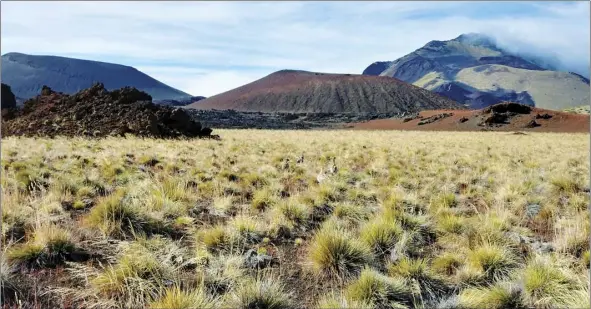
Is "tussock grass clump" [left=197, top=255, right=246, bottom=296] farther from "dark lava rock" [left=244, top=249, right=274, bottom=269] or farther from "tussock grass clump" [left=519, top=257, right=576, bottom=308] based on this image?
"tussock grass clump" [left=519, top=257, right=576, bottom=308]

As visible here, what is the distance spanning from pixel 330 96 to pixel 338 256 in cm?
12122

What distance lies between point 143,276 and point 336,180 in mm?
6062

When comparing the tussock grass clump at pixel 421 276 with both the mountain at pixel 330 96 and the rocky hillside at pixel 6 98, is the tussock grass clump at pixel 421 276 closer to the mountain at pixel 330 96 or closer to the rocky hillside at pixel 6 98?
the rocky hillside at pixel 6 98

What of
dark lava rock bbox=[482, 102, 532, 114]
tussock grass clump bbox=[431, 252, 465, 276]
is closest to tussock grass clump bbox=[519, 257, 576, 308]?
→ tussock grass clump bbox=[431, 252, 465, 276]

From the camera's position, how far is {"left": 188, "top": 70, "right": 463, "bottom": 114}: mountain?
11731 cm

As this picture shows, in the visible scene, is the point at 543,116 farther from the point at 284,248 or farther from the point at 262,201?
the point at 284,248

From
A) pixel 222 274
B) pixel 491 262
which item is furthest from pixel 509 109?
pixel 222 274

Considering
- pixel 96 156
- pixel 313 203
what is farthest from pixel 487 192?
pixel 96 156

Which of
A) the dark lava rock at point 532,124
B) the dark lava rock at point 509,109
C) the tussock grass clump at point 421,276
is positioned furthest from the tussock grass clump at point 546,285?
the dark lava rock at point 509,109

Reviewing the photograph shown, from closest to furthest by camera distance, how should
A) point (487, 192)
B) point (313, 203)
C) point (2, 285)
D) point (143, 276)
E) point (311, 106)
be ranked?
point (2, 285)
point (143, 276)
point (313, 203)
point (487, 192)
point (311, 106)

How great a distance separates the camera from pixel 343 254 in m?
4.23

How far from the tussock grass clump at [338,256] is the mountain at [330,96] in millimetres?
109058

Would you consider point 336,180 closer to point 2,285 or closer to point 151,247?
point 151,247

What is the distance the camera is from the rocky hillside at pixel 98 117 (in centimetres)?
2145
